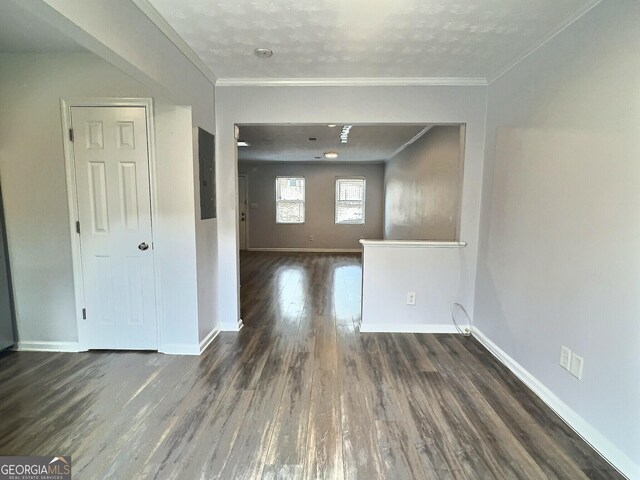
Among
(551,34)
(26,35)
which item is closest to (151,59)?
(26,35)

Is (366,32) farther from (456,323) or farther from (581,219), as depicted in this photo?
(456,323)

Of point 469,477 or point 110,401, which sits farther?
point 110,401

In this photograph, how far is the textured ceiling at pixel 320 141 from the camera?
448cm

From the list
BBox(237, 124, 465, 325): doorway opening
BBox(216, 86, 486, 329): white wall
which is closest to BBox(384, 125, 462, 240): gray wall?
BBox(237, 124, 465, 325): doorway opening

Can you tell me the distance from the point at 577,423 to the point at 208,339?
2734mm

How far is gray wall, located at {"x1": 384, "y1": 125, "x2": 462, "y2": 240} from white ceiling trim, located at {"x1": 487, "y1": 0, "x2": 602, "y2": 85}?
740 millimetres

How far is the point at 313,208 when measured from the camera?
8273 millimetres

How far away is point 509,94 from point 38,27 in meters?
3.45

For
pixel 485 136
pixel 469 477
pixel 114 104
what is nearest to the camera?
pixel 469 477

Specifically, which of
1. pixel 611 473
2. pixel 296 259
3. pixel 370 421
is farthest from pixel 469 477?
pixel 296 259

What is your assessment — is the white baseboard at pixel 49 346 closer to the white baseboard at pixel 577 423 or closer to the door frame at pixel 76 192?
the door frame at pixel 76 192

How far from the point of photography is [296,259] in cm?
719

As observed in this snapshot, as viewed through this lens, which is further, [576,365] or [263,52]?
[263,52]

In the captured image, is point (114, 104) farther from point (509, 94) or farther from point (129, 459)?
point (509, 94)
